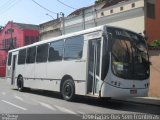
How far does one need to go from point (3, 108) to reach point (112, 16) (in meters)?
15.0

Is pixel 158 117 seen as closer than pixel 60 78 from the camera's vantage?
Yes

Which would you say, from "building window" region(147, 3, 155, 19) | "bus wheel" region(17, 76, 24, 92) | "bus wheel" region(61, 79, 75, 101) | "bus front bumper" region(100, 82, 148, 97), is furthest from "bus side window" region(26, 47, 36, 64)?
"building window" region(147, 3, 155, 19)

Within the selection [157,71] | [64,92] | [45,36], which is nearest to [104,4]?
[45,36]

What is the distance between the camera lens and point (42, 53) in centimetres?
1933

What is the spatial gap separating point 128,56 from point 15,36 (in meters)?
50.9

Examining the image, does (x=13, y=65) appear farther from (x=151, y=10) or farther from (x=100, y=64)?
(x=100, y=64)

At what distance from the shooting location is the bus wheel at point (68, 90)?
15641 millimetres

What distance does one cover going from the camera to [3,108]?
13.3 meters

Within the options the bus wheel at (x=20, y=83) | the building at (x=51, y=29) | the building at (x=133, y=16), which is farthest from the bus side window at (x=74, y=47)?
the building at (x=51, y=29)

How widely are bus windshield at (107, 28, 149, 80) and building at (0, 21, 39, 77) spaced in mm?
44894

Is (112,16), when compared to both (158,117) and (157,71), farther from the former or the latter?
(158,117)

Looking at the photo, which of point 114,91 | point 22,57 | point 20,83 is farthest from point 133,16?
point 114,91

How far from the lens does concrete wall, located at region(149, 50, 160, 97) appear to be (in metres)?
18.1

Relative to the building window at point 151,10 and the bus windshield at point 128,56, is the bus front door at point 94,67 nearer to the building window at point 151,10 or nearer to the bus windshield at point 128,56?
the bus windshield at point 128,56
